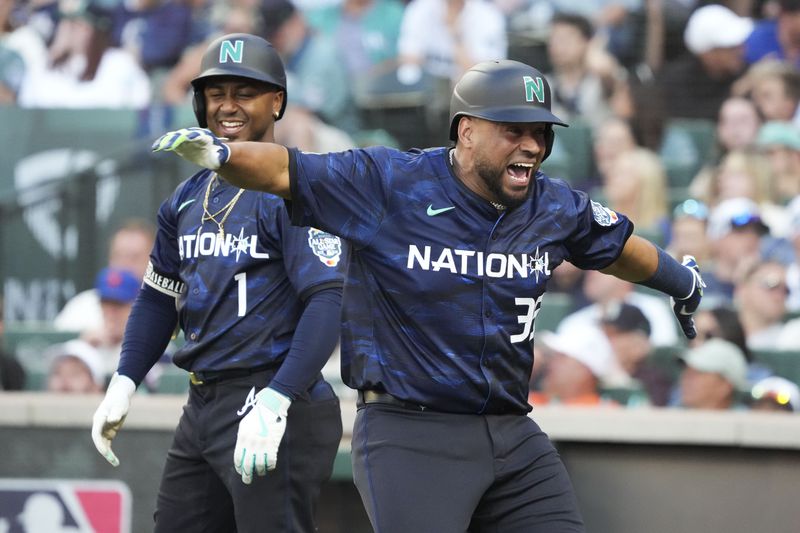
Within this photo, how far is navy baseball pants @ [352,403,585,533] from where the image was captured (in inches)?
137

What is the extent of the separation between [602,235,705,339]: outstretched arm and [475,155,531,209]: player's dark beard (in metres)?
0.59

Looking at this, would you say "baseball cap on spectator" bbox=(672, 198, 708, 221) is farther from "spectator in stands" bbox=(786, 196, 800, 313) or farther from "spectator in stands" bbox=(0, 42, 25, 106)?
"spectator in stands" bbox=(0, 42, 25, 106)

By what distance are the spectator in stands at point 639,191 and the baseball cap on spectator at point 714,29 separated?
4.03 ft

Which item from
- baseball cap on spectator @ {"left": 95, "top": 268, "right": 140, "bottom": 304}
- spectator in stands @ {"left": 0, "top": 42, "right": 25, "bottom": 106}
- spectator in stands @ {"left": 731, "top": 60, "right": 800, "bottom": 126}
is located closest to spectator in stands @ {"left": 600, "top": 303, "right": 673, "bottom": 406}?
spectator in stands @ {"left": 731, "top": 60, "right": 800, "bottom": 126}

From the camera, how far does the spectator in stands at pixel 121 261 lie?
7844 millimetres

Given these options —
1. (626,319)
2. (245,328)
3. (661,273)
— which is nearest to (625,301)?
(626,319)

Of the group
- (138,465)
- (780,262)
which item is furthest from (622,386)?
(138,465)

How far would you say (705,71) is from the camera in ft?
28.2

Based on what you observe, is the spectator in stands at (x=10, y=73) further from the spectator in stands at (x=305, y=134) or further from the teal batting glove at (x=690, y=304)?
the teal batting glove at (x=690, y=304)

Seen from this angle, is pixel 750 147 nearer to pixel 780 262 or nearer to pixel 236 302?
pixel 780 262

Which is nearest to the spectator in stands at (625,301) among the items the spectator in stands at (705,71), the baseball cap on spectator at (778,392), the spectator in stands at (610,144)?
the baseball cap on spectator at (778,392)

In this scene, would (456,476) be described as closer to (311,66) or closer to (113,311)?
(113,311)

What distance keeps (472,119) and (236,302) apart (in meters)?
0.97

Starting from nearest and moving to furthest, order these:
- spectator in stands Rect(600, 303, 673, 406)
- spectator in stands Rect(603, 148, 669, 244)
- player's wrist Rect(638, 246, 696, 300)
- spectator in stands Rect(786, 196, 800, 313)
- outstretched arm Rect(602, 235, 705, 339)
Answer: outstretched arm Rect(602, 235, 705, 339) → player's wrist Rect(638, 246, 696, 300) → spectator in stands Rect(600, 303, 673, 406) → spectator in stands Rect(786, 196, 800, 313) → spectator in stands Rect(603, 148, 669, 244)
